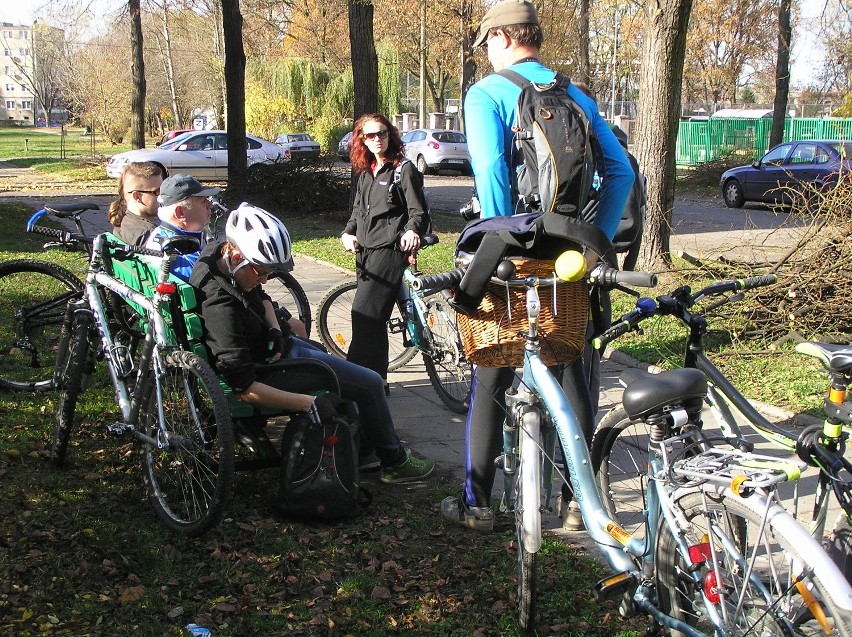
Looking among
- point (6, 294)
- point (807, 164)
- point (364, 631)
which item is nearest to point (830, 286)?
point (364, 631)

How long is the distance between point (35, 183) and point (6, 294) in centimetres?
2218

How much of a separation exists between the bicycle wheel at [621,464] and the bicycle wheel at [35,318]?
340 cm

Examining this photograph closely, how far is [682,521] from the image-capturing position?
279cm

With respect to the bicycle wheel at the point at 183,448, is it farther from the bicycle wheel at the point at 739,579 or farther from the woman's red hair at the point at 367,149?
the woman's red hair at the point at 367,149

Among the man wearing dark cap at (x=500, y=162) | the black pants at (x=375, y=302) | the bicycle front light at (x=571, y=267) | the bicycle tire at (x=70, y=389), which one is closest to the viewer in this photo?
the bicycle front light at (x=571, y=267)

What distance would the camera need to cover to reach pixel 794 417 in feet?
18.5

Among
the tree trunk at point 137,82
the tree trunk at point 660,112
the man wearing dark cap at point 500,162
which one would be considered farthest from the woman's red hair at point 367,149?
the tree trunk at point 137,82

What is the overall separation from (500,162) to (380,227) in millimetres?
2190

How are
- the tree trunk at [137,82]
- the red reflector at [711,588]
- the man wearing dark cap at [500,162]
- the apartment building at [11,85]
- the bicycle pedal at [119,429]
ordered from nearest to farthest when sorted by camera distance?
the red reflector at [711,588], the man wearing dark cap at [500,162], the bicycle pedal at [119,429], the tree trunk at [137,82], the apartment building at [11,85]

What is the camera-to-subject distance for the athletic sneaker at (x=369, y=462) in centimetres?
480

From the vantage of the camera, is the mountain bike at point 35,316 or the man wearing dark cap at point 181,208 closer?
the man wearing dark cap at point 181,208

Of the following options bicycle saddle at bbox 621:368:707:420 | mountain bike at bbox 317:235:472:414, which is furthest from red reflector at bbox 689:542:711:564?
mountain bike at bbox 317:235:472:414

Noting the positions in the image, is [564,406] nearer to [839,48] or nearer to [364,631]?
[364,631]

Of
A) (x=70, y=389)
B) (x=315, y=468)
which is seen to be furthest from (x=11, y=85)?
(x=315, y=468)
